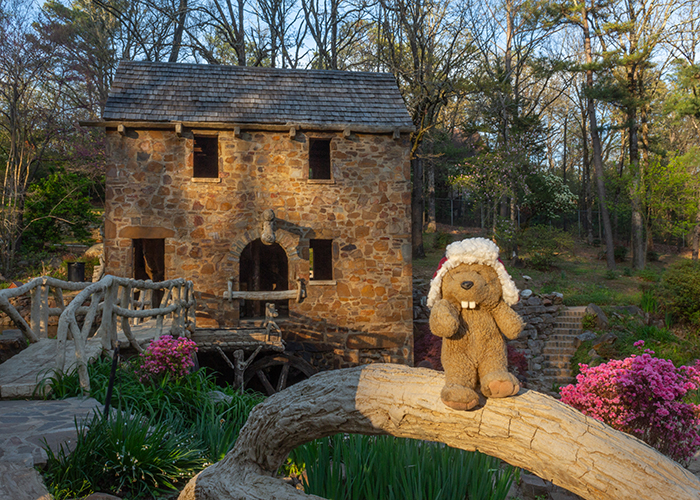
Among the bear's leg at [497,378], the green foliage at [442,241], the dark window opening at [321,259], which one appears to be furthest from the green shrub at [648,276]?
the bear's leg at [497,378]

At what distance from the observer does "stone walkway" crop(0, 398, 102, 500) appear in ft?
9.63

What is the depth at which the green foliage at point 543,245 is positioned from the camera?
16172 mm

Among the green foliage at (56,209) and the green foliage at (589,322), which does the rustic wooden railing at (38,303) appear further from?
the green foliage at (56,209)

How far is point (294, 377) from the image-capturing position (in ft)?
35.5

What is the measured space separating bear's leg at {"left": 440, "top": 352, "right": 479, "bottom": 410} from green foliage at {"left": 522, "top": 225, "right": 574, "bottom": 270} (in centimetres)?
1492

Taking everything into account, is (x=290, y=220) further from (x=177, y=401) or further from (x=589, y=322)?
(x=589, y=322)

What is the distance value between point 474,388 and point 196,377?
4.03 meters

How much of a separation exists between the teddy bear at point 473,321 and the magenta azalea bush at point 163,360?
381 cm

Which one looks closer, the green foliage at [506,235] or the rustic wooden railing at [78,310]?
the rustic wooden railing at [78,310]

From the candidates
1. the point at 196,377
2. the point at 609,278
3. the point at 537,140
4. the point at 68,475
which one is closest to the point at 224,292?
the point at 196,377

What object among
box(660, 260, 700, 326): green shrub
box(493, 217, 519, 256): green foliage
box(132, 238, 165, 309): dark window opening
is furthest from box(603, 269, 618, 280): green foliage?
box(132, 238, 165, 309): dark window opening

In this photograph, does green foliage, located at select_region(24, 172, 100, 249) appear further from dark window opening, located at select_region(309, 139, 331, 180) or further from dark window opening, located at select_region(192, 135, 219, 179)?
dark window opening, located at select_region(309, 139, 331, 180)

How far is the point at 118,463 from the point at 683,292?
451 inches

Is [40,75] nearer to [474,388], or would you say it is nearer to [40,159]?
[40,159]
